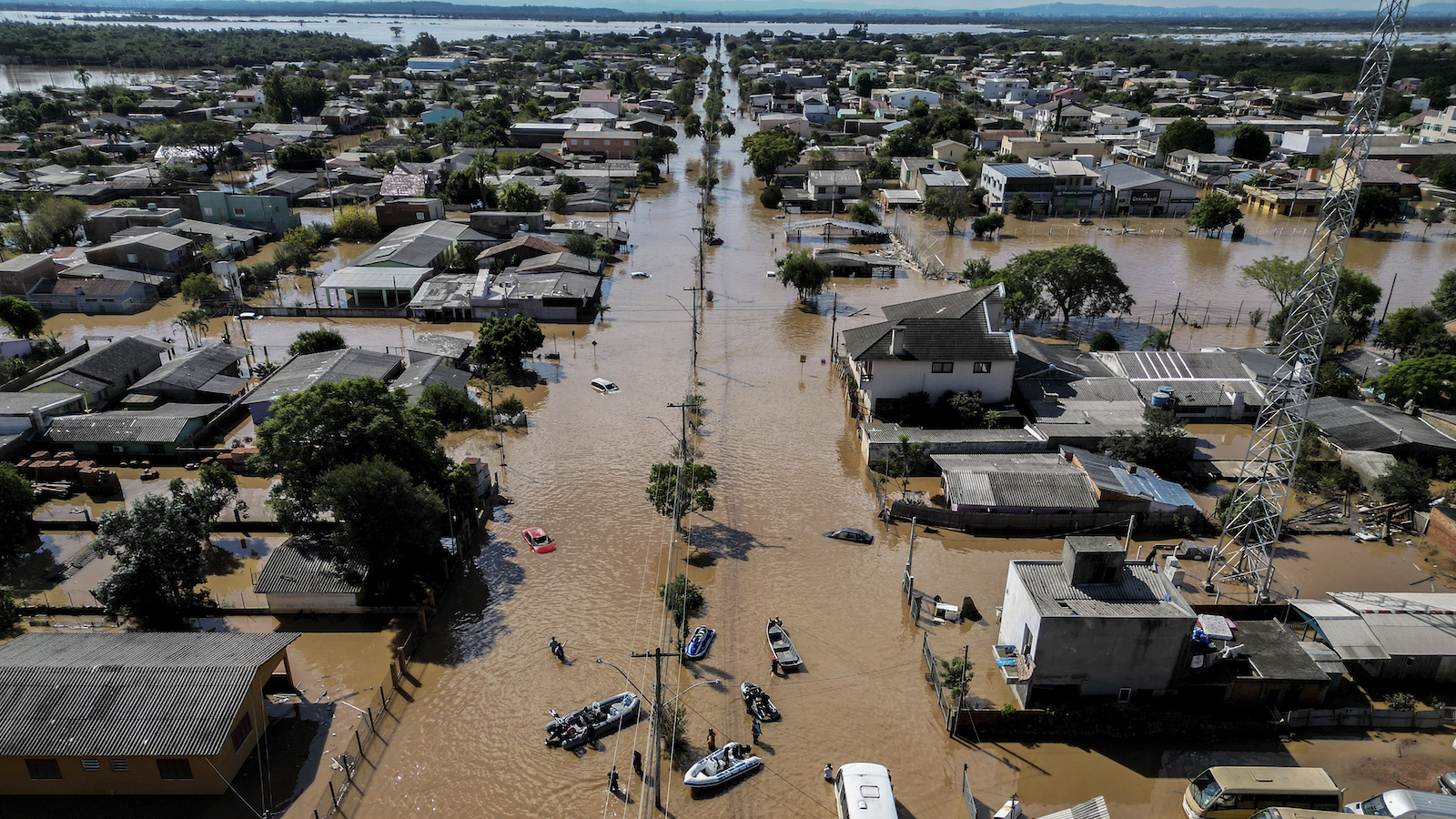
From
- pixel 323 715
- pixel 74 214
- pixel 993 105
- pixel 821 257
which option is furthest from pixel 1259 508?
pixel 993 105

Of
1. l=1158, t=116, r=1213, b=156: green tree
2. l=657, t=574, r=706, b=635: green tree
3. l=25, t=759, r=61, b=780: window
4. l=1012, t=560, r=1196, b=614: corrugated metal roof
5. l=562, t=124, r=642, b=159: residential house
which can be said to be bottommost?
l=657, t=574, r=706, b=635: green tree

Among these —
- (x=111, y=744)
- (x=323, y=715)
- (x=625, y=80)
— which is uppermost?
(x=625, y=80)

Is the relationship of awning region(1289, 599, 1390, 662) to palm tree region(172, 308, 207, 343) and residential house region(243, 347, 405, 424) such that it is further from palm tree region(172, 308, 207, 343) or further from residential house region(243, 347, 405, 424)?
palm tree region(172, 308, 207, 343)

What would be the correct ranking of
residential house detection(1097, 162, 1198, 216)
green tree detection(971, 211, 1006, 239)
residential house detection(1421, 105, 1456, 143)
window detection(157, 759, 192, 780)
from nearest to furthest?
1. window detection(157, 759, 192, 780)
2. green tree detection(971, 211, 1006, 239)
3. residential house detection(1097, 162, 1198, 216)
4. residential house detection(1421, 105, 1456, 143)

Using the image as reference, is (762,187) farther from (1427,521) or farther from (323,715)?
(323,715)

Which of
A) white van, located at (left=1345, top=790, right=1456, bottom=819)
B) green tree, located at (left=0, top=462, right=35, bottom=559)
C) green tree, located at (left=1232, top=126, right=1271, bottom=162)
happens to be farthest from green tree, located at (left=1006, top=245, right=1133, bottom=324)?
green tree, located at (left=1232, top=126, right=1271, bottom=162)

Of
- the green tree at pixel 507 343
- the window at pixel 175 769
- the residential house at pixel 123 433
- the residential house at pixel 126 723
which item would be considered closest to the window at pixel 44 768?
the residential house at pixel 126 723

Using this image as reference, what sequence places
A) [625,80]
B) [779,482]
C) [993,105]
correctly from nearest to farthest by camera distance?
[779,482] → [993,105] → [625,80]

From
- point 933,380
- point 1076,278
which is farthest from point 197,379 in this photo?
point 1076,278
